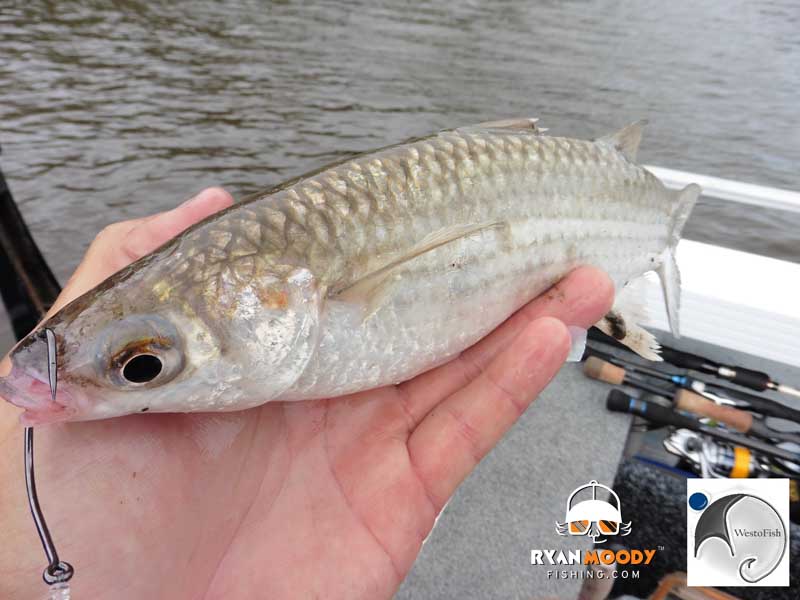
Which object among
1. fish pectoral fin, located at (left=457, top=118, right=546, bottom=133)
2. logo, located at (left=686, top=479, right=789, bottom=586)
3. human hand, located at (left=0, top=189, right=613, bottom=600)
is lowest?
logo, located at (left=686, top=479, right=789, bottom=586)

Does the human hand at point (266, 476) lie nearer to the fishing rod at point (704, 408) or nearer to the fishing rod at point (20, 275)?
the fishing rod at point (704, 408)

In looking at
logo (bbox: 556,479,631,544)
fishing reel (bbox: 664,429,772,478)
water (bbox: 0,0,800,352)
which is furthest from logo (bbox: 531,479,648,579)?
water (bbox: 0,0,800,352)

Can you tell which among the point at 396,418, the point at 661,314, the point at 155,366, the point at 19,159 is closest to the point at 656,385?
the point at 661,314

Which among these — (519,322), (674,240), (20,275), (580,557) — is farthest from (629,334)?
A: (20,275)

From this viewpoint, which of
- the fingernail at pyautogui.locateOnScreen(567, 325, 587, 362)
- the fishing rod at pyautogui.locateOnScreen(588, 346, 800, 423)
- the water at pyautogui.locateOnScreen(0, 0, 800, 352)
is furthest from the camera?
the water at pyautogui.locateOnScreen(0, 0, 800, 352)

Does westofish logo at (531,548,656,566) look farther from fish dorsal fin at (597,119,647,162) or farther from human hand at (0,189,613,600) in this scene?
fish dorsal fin at (597,119,647,162)

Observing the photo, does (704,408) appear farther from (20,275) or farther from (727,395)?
(20,275)

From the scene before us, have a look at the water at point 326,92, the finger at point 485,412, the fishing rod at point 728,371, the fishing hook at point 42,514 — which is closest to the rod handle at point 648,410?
the fishing rod at point 728,371
